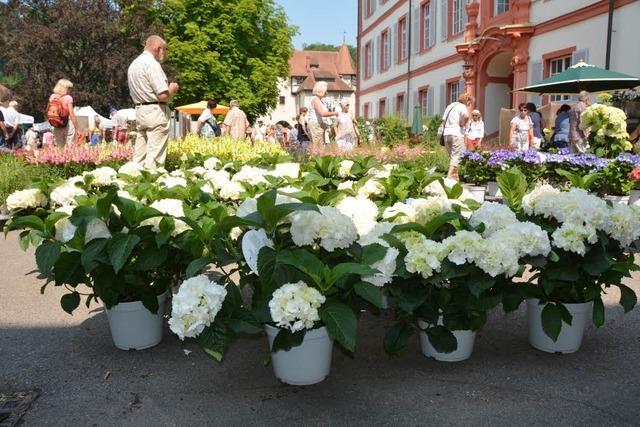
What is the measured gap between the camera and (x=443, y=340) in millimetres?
2963

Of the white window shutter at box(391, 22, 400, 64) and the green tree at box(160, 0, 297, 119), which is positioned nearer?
the white window shutter at box(391, 22, 400, 64)

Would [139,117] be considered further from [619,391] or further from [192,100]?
[192,100]

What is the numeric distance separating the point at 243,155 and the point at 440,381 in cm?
641

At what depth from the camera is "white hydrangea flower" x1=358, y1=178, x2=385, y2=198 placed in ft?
12.9

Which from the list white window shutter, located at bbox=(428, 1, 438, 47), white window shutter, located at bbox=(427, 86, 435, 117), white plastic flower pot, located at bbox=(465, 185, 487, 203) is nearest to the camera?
white plastic flower pot, located at bbox=(465, 185, 487, 203)

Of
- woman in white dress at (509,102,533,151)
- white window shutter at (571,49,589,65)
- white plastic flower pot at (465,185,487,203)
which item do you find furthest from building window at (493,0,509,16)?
white plastic flower pot at (465,185,487,203)

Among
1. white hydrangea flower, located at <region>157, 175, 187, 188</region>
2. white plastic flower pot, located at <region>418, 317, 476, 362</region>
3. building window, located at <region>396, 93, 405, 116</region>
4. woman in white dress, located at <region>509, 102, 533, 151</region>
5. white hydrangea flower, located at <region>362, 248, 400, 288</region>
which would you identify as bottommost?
white plastic flower pot, located at <region>418, 317, 476, 362</region>

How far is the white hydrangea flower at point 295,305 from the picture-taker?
2357mm

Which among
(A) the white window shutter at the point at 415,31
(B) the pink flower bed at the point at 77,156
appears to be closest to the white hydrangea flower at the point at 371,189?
(B) the pink flower bed at the point at 77,156

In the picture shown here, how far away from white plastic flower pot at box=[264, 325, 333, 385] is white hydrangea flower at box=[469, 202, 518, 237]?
3.09 ft

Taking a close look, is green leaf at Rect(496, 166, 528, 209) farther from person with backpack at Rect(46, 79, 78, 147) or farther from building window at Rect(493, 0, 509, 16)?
building window at Rect(493, 0, 509, 16)

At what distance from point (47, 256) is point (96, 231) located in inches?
10.8

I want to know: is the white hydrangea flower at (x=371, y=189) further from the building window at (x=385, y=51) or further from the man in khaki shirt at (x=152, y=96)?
the building window at (x=385, y=51)

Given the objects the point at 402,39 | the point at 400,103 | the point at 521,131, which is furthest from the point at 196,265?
the point at 400,103
